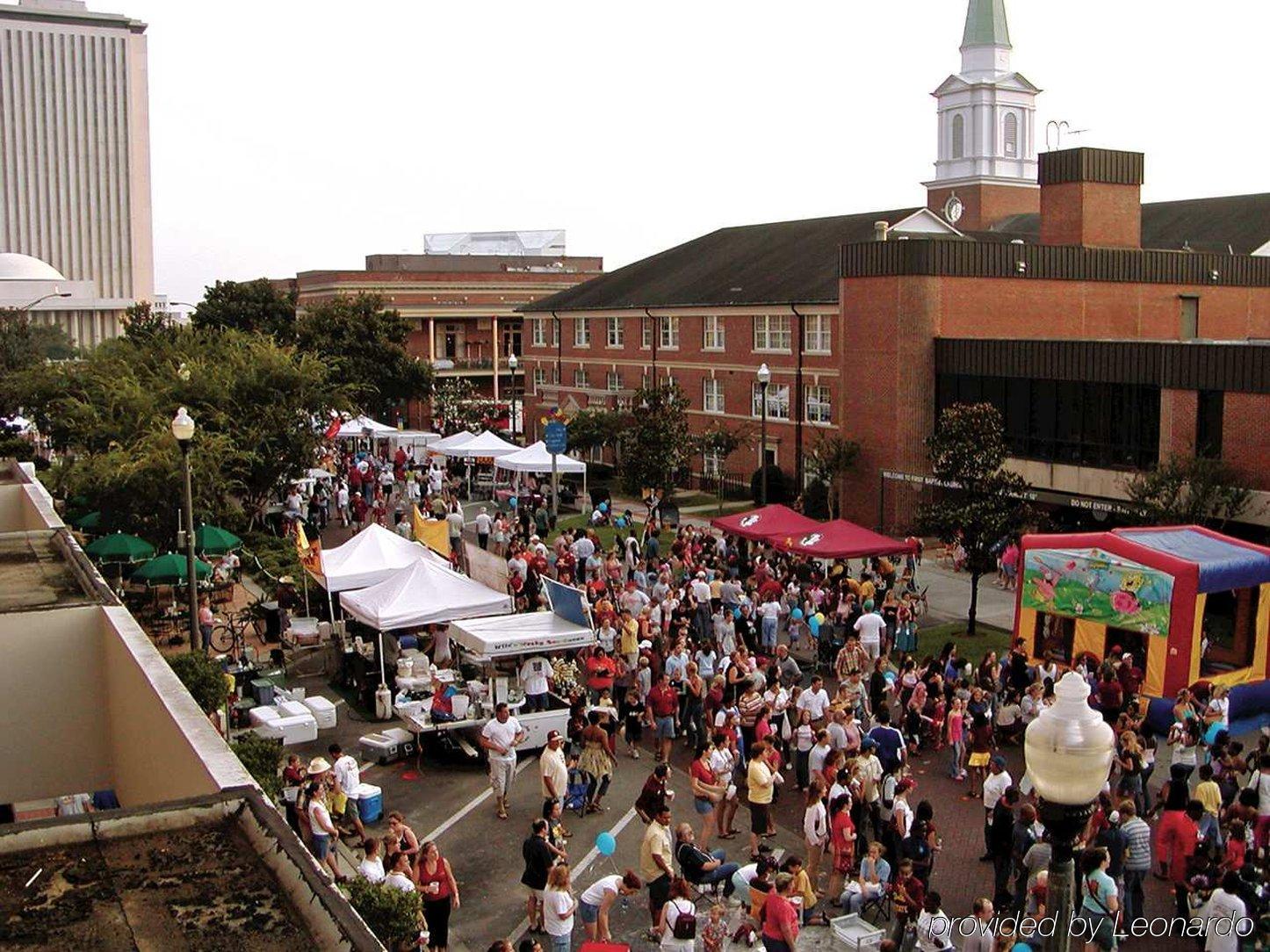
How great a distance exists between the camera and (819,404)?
44.4 metres

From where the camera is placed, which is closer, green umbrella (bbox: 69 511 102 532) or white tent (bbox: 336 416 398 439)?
green umbrella (bbox: 69 511 102 532)

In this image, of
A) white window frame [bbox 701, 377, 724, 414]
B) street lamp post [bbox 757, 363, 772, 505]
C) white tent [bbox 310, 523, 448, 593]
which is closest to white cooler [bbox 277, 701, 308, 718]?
white tent [bbox 310, 523, 448, 593]

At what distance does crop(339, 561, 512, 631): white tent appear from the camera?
2070 centimetres

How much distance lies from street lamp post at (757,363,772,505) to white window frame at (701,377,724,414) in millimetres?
3512

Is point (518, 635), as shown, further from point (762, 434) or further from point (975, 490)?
point (762, 434)

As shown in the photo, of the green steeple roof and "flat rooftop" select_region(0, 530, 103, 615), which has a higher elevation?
the green steeple roof

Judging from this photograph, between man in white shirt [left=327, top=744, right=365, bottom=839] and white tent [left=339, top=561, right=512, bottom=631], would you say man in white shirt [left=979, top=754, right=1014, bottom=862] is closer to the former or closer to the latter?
man in white shirt [left=327, top=744, right=365, bottom=839]

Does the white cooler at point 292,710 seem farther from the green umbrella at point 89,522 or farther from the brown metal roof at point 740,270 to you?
the brown metal roof at point 740,270

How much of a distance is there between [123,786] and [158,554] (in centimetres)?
1594

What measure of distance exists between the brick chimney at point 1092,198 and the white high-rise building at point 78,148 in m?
130

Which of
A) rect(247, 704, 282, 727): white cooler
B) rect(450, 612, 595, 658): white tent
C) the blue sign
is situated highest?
the blue sign

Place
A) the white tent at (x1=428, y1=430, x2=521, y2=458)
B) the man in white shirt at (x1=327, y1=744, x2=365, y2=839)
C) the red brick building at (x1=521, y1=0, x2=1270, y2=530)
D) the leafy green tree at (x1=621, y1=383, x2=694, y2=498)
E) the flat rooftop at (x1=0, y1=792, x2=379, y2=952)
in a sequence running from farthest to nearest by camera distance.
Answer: the white tent at (x1=428, y1=430, x2=521, y2=458)
the leafy green tree at (x1=621, y1=383, x2=694, y2=498)
the red brick building at (x1=521, y1=0, x2=1270, y2=530)
the man in white shirt at (x1=327, y1=744, x2=365, y2=839)
the flat rooftop at (x1=0, y1=792, x2=379, y2=952)

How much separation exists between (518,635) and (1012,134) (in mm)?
72595

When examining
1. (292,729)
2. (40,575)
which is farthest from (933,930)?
(40,575)
